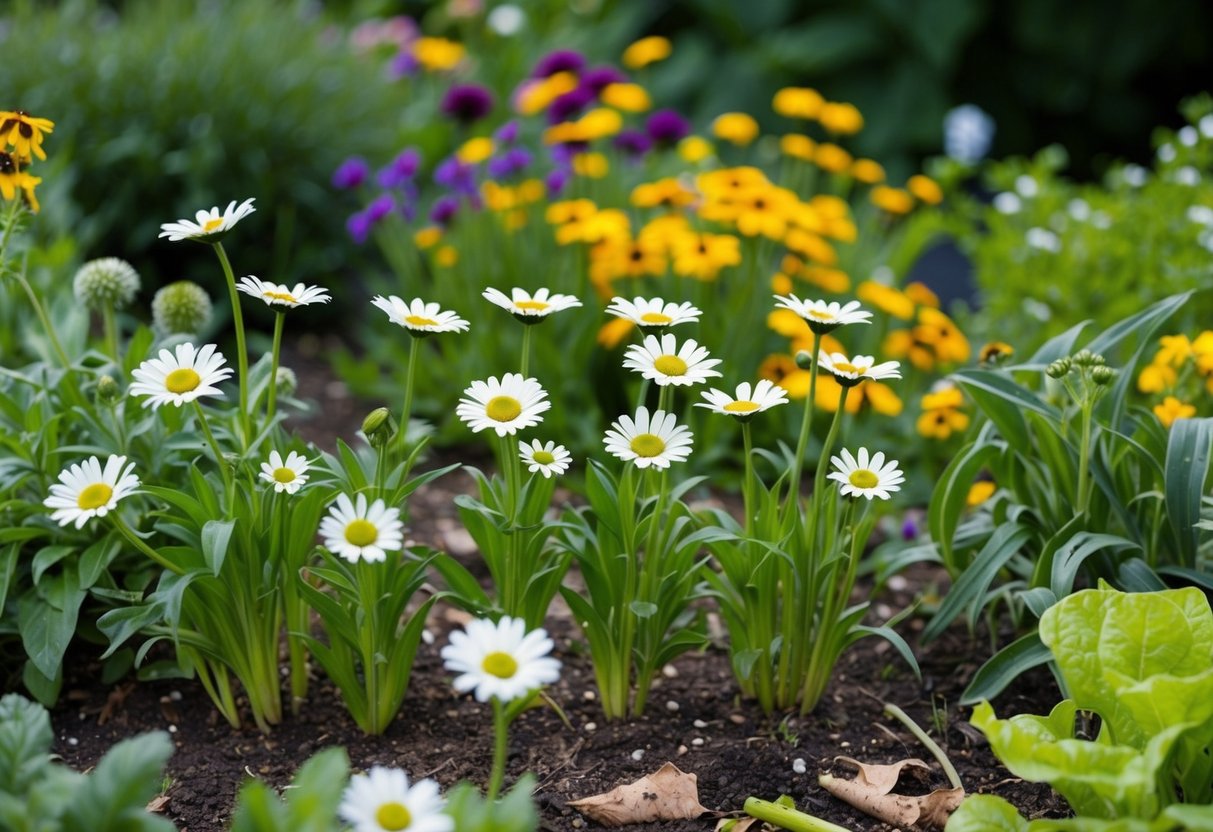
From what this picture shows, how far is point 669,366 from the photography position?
1.76 m

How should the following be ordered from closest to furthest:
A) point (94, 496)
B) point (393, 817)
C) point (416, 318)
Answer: point (393, 817), point (94, 496), point (416, 318)

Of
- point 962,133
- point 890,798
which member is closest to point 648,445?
point 890,798

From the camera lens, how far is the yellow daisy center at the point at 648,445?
1.75 meters

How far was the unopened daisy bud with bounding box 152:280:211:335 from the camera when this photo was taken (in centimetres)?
232

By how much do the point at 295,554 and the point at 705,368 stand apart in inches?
27.4

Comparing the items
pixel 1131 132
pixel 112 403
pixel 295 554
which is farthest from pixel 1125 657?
pixel 1131 132

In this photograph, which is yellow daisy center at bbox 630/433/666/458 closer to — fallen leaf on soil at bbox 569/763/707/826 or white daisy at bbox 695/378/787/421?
white daisy at bbox 695/378/787/421

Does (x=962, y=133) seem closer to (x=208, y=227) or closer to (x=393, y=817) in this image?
(x=208, y=227)

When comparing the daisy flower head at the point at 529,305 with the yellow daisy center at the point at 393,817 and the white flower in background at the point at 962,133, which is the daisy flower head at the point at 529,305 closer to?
the yellow daisy center at the point at 393,817

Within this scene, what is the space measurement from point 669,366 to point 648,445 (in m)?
0.12

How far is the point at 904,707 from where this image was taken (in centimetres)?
215

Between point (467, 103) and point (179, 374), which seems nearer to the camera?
point (179, 374)

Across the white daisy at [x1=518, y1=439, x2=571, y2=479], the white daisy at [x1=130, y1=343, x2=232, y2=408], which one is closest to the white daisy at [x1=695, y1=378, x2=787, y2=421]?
the white daisy at [x1=518, y1=439, x2=571, y2=479]

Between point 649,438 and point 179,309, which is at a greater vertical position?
point 649,438
